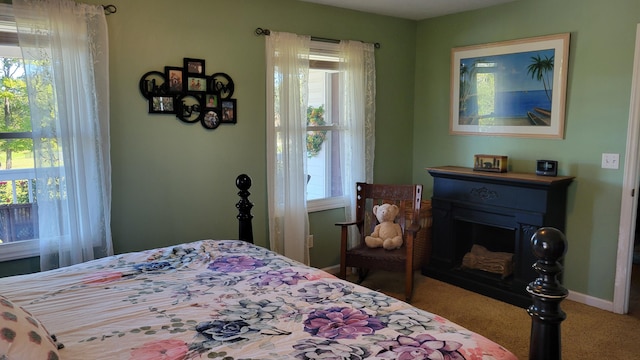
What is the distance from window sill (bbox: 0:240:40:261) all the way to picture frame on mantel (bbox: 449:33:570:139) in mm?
3533

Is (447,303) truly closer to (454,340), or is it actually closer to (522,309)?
(522,309)

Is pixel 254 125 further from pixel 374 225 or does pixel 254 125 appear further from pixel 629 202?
pixel 629 202

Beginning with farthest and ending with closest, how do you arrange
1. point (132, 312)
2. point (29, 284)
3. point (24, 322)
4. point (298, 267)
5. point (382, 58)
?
1. point (382, 58)
2. point (298, 267)
3. point (29, 284)
4. point (132, 312)
5. point (24, 322)

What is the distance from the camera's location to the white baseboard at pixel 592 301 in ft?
11.7

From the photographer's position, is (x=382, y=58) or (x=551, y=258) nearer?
(x=551, y=258)

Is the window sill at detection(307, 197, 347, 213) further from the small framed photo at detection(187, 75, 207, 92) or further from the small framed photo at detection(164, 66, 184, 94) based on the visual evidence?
the small framed photo at detection(164, 66, 184, 94)

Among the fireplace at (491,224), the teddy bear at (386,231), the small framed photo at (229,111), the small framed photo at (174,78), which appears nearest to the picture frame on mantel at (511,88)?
the fireplace at (491,224)

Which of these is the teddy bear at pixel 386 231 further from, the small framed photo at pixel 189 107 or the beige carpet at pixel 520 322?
the small framed photo at pixel 189 107

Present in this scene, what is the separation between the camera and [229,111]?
3.60 meters

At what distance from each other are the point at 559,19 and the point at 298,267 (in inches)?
117

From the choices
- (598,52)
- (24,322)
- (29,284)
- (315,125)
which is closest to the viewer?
(24,322)

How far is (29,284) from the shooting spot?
2.01 m

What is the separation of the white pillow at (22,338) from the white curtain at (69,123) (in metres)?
1.56

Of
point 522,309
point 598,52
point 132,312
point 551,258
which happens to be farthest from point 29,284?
point 598,52
